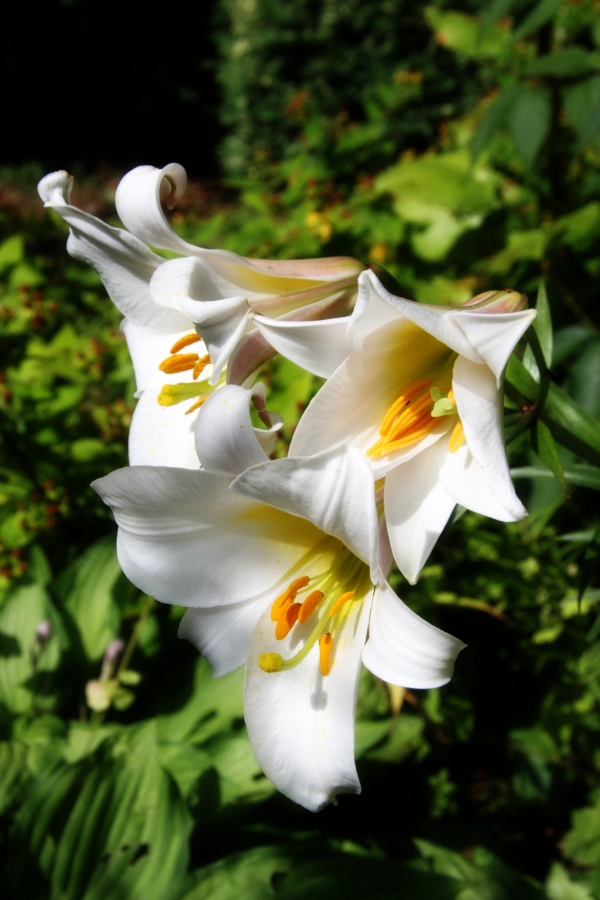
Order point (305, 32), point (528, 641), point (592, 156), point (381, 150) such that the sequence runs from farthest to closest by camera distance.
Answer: point (305, 32)
point (381, 150)
point (592, 156)
point (528, 641)

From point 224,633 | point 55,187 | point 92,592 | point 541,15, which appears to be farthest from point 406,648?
point 541,15

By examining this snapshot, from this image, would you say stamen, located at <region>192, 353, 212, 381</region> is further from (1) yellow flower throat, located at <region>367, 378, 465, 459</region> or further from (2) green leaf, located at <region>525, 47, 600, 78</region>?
(2) green leaf, located at <region>525, 47, 600, 78</region>

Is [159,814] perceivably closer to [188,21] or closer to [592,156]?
[592,156]

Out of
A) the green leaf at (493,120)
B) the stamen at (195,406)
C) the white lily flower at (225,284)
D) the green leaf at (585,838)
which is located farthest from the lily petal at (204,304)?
the green leaf at (585,838)

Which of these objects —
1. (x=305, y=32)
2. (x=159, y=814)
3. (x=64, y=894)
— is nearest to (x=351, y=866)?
(x=159, y=814)

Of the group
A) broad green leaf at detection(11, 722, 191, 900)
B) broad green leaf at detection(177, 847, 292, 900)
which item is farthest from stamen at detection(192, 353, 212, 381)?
broad green leaf at detection(177, 847, 292, 900)

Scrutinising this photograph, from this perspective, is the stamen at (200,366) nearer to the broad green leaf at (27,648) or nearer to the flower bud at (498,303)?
the flower bud at (498,303)
